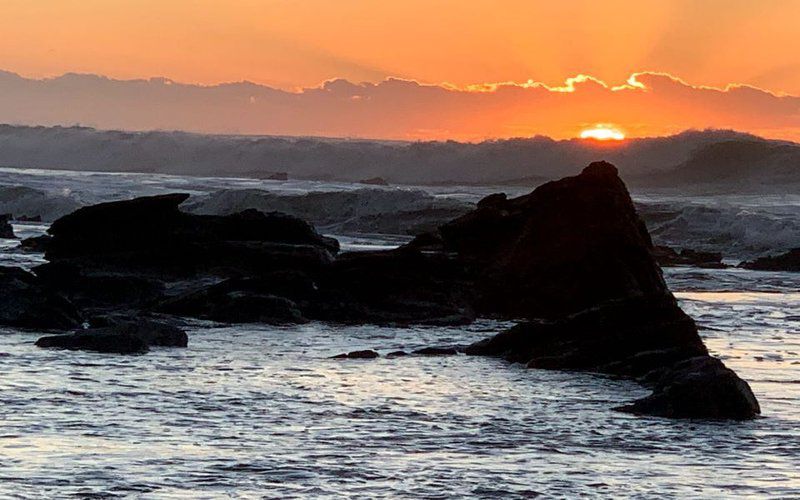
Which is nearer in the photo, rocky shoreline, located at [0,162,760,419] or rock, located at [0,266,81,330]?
rock, located at [0,266,81,330]

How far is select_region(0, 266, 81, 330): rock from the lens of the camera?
21.1 metres

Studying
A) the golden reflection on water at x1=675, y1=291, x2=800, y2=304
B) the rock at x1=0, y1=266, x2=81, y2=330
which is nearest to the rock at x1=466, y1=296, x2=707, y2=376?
the rock at x1=0, y1=266, x2=81, y2=330

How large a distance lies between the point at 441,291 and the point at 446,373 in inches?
329

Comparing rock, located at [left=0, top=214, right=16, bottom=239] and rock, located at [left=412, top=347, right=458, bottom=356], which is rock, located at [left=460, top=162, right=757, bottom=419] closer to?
rock, located at [left=412, top=347, right=458, bottom=356]

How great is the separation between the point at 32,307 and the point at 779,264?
25.7m

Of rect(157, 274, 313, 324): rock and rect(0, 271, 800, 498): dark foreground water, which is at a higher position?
rect(157, 274, 313, 324): rock

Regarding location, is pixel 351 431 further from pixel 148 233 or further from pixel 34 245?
pixel 34 245

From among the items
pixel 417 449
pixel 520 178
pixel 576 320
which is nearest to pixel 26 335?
pixel 576 320

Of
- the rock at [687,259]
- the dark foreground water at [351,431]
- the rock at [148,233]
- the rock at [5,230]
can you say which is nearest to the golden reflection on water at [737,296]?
the rock at [687,259]

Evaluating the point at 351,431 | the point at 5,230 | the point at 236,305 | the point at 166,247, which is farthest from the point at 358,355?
the point at 5,230

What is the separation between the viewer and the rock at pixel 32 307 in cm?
2106

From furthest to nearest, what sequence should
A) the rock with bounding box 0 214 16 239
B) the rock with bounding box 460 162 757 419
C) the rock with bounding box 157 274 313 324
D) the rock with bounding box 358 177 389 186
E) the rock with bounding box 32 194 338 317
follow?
the rock with bounding box 358 177 389 186
the rock with bounding box 0 214 16 239
the rock with bounding box 32 194 338 317
the rock with bounding box 157 274 313 324
the rock with bounding box 460 162 757 419

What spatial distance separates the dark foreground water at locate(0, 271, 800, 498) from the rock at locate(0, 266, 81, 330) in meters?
0.96

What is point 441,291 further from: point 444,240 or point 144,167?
point 144,167
